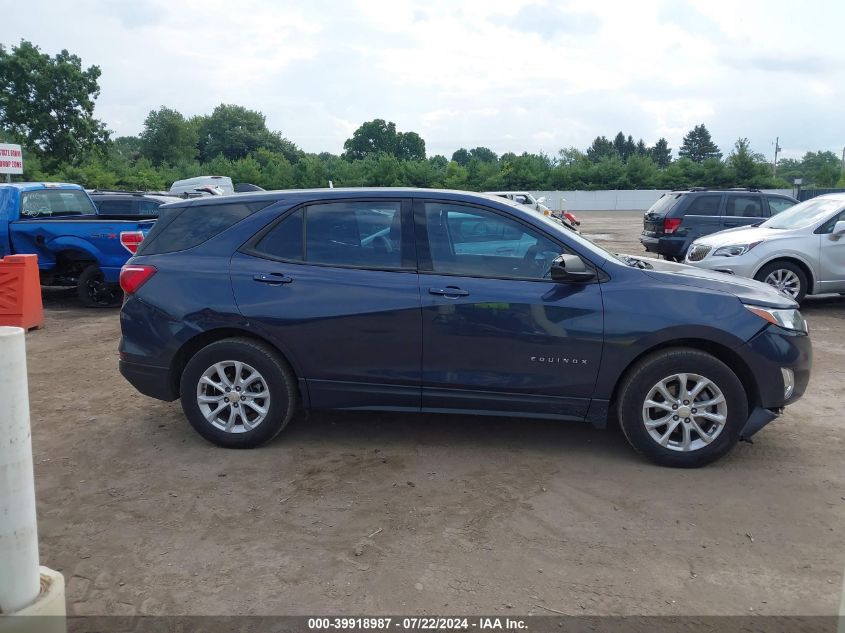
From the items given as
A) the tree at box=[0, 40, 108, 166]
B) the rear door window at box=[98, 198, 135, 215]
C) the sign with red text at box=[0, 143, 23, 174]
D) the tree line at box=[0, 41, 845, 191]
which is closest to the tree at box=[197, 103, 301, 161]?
the tree line at box=[0, 41, 845, 191]

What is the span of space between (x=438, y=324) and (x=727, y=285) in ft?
6.49

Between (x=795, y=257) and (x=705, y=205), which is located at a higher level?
(x=705, y=205)

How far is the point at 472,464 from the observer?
4.75 metres

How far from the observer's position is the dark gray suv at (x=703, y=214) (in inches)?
551

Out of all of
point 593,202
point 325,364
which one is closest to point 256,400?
point 325,364

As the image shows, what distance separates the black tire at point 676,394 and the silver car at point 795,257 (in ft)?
19.9

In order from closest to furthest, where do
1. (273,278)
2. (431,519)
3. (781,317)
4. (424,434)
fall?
(431,519)
(781,317)
(273,278)
(424,434)

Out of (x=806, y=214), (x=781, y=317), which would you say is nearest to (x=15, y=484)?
(x=781, y=317)

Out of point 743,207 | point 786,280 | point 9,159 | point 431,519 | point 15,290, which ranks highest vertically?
point 9,159

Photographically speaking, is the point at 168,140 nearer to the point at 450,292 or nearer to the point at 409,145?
the point at 409,145

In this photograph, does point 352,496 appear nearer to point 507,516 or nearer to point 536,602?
point 507,516

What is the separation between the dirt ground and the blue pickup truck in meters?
5.09

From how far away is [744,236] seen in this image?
1065cm

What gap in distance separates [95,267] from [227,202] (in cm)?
658
